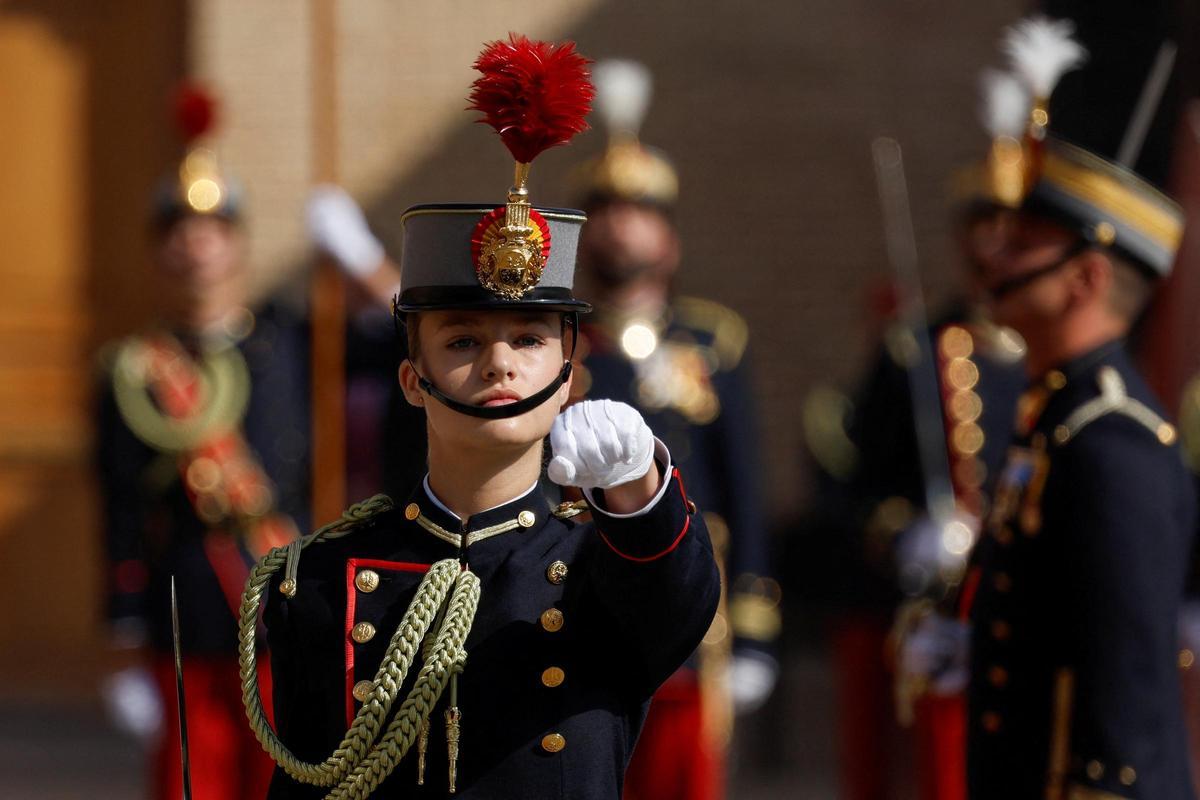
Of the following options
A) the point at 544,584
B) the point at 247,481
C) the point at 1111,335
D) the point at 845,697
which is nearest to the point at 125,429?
the point at 247,481

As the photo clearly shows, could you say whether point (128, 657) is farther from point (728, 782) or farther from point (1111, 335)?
point (1111, 335)

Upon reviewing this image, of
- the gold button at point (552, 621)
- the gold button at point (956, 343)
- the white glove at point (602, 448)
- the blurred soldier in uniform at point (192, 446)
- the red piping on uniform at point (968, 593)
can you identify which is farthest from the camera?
the gold button at point (956, 343)

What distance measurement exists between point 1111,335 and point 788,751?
4.61 meters

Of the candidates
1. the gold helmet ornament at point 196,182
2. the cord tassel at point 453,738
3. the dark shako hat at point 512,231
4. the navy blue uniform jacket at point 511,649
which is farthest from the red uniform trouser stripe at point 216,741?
the dark shako hat at point 512,231

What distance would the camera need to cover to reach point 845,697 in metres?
7.66

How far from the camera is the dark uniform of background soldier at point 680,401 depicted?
5.96 meters

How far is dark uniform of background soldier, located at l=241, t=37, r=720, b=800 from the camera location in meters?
2.94

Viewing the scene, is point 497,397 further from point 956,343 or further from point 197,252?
point 956,343

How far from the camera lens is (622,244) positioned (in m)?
6.18

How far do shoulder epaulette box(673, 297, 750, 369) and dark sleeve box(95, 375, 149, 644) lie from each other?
5.66ft

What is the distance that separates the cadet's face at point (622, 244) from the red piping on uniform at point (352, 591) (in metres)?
3.09

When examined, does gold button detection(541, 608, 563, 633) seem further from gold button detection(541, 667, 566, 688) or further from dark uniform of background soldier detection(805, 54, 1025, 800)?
dark uniform of background soldier detection(805, 54, 1025, 800)

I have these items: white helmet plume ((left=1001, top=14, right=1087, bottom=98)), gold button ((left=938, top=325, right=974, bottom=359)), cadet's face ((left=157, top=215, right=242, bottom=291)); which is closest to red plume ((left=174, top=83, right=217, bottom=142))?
cadet's face ((left=157, top=215, right=242, bottom=291))

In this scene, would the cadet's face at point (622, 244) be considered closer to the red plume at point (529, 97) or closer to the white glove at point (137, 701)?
the white glove at point (137, 701)
